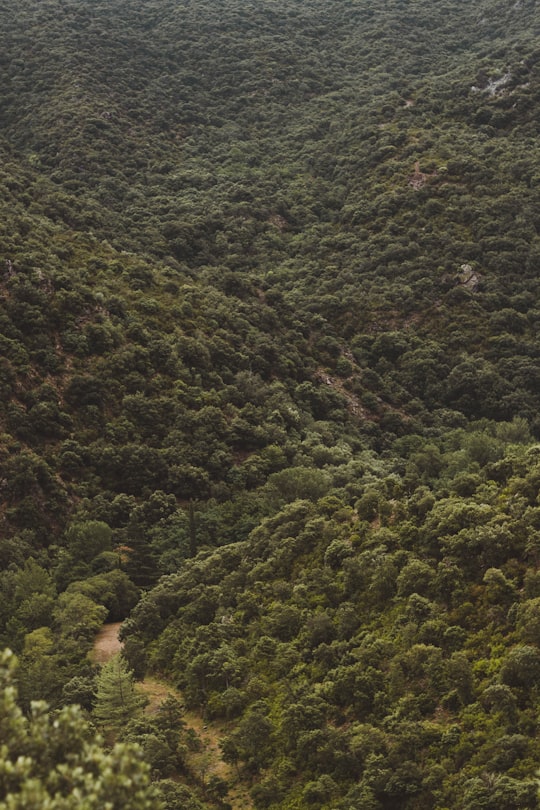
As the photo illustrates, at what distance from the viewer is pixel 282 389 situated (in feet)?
254

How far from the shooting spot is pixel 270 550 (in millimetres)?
41719

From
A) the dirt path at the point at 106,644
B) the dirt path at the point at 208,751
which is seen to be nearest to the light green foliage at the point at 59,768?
the dirt path at the point at 208,751

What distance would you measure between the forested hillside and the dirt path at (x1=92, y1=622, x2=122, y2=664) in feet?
3.34

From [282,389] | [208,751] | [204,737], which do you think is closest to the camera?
[208,751]

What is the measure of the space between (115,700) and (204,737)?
12.9ft

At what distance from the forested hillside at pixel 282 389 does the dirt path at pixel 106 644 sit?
40.1 inches

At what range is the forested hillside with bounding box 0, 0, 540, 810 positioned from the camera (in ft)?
91.8

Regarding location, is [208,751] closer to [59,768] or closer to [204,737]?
[204,737]

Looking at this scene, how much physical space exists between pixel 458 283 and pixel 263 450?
48.4 m

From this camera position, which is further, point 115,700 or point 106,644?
point 106,644

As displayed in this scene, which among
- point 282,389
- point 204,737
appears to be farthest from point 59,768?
point 282,389

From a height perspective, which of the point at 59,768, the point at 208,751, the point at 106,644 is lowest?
the point at 106,644

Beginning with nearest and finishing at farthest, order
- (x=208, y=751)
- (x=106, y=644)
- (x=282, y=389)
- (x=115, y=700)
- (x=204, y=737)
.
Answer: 1. (x=208, y=751)
2. (x=115, y=700)
3. (x=204, y=737)
4. (x=106, y=644)
5. (x=282, y=389)

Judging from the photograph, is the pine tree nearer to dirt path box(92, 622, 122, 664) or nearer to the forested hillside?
the forested hillside
